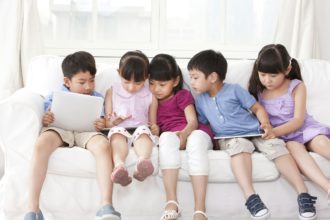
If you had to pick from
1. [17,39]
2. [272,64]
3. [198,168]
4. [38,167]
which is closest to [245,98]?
[272,64]

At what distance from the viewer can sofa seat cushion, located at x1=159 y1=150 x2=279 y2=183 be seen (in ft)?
7.89

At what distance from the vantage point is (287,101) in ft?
8.91

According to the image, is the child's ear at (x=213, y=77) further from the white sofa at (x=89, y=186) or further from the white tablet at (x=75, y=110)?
the white tablet at (x=75, y=110)

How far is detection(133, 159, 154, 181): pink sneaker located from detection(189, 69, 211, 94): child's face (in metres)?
0.62

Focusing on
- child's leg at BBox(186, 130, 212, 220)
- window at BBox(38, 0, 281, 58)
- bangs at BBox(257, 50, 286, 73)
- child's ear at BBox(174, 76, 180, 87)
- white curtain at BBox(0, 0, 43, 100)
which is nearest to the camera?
child's leg at BBox(186, 130, 212, 220)

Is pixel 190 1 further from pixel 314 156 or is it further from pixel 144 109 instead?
pixel 314 156

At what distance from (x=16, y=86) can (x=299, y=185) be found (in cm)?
203

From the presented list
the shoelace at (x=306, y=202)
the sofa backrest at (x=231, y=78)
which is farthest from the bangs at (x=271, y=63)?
the shoelace at (x=306, y=202)

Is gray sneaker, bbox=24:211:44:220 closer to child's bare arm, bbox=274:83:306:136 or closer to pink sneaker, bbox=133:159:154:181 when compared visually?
pink sneaker, bbox=133:159:154:181

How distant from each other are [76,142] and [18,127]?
292 mm

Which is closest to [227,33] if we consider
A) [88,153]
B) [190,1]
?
[190,1]

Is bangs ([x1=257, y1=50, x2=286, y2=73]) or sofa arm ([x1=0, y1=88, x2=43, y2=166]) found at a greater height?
bangs ([x1=257, y1=50, x2=286, y2=73])

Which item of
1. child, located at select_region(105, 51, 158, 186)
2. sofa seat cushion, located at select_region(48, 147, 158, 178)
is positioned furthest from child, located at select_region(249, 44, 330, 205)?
sofa seat cushion, located at select_region(48, 147, 158, 178)

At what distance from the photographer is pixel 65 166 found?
2.35 m
